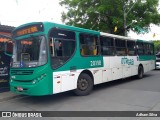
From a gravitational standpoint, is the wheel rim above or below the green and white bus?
below

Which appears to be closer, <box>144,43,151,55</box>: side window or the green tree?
<box>144,43,151,55</box>: side window

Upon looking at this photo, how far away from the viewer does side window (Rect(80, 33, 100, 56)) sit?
8.87m

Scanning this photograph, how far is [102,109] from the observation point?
652cm

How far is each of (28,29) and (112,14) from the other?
17.3 metres

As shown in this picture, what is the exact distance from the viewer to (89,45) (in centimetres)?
929

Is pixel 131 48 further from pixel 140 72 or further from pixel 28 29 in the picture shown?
pixel 28 29

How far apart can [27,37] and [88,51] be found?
2911mm

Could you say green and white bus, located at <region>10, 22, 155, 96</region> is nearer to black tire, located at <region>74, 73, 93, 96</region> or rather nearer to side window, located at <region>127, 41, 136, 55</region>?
black tire, located at <region>74, 73, 93, 96</region>

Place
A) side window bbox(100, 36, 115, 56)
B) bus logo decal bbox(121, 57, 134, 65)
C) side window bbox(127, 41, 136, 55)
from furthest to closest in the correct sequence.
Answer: side window bbox(127, 41, 136, 55) < bus logo decal bbox(121, 57, 134, 65) < side window bbox(100, 36, 115, 56)

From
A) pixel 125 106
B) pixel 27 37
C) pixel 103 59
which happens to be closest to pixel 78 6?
pixel 103 59

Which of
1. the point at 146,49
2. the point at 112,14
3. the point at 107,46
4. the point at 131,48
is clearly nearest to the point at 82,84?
the point at 107,46

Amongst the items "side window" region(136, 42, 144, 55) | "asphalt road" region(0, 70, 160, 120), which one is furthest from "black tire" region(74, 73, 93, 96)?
"side window" region(136, 42, 144, 55)

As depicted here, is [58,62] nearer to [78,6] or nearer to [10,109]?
[10,109]

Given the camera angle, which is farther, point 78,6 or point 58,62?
point 78,6
